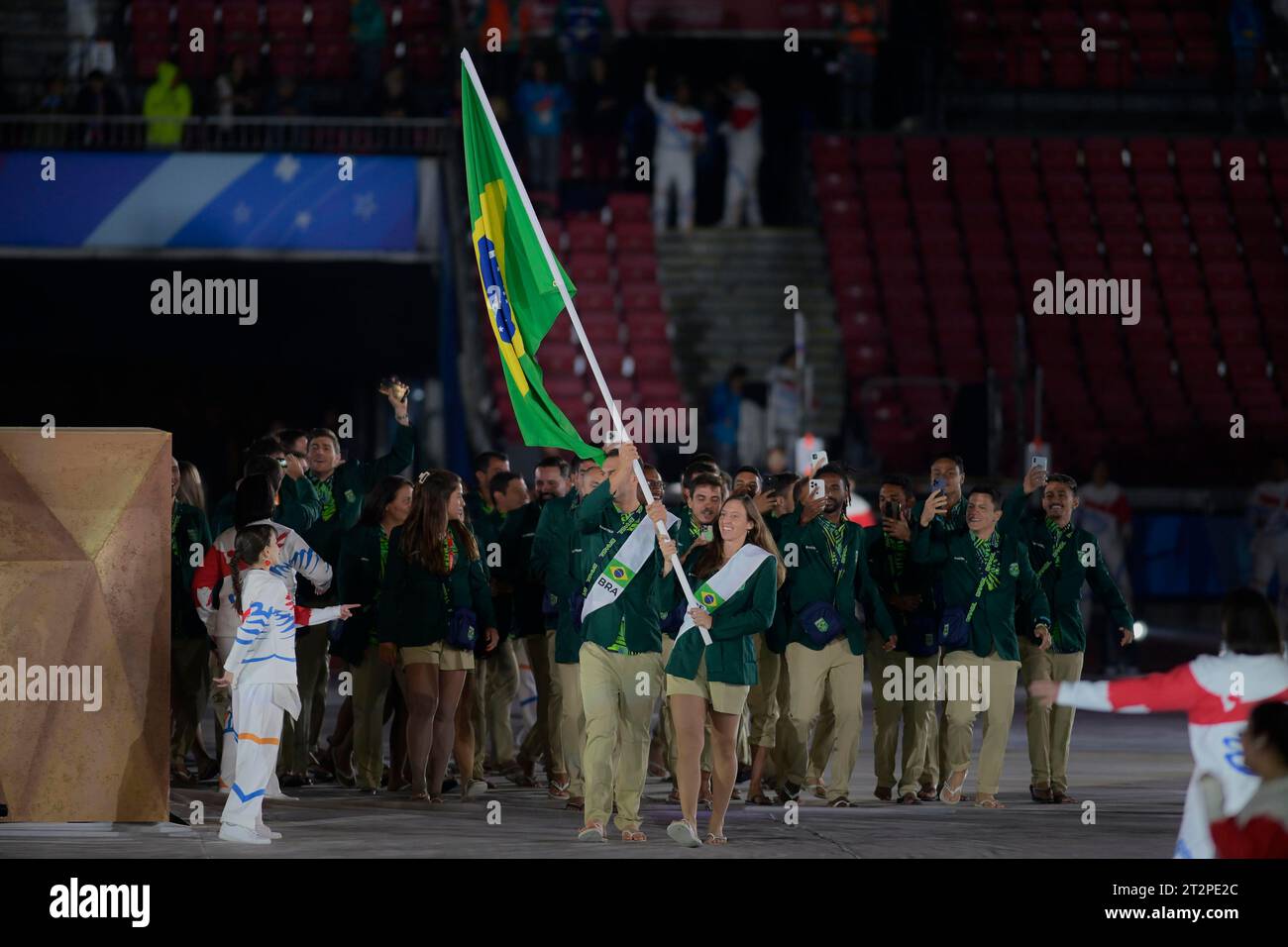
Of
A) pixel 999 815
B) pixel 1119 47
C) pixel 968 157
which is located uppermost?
pixel 1119 47


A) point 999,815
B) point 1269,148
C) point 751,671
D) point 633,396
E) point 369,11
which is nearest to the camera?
point 751,671

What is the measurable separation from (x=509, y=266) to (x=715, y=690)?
8.79 feet

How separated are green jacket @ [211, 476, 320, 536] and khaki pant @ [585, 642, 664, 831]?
2831 mm

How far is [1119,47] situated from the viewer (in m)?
30.6

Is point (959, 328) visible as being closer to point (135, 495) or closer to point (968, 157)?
point (968, 157)

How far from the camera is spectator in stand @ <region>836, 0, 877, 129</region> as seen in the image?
90.9 feet

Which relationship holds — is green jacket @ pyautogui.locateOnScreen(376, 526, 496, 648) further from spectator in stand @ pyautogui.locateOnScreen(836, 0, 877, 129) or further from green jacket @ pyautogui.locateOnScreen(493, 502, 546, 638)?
spectator in stand @ pyautogui.locateOnScreen(836, 0, 877, 129)

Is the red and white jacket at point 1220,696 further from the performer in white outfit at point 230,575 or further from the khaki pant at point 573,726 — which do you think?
the performer in white outfit at point 230,575

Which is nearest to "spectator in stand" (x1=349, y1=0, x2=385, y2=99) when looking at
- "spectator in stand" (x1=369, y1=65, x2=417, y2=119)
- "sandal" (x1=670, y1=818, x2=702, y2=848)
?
"spectator in stand" (x1=369, y1=65, x2=417, y2=119)

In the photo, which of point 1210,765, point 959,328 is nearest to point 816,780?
point 1210,765

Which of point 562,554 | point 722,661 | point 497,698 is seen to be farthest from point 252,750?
point 497,698

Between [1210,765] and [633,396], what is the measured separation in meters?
17.5

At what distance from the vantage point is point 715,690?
10461 mm

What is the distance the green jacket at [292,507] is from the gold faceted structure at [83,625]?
1.75m
